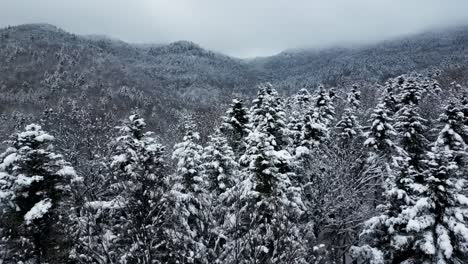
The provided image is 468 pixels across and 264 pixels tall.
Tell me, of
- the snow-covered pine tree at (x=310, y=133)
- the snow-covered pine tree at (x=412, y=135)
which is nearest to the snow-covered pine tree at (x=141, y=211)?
the snow-covered pine tree at (x=310, y=133)

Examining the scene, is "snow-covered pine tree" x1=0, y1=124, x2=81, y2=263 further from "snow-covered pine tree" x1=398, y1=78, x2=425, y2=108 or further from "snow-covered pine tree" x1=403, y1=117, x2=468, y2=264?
"snow-covered pine tree" x1=398, y1=78, x2=425, y2=108

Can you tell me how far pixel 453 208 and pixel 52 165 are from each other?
17.7 m

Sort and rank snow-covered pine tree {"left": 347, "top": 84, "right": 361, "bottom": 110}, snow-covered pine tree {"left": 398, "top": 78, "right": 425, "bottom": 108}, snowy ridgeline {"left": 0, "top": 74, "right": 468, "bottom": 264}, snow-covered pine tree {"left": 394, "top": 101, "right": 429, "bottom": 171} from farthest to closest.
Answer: snow-covered pine tree {"left": 347, "top": 84, "right": 361, "bottom": 110} → snow-covered pine tree {"left": 398, "top": 78, "right": 425, "bottom": 108} → snow-covered pine tree {"left": 394, "top": 101, "right": 429, "bottom": 171} → snowy ridgeline {"left": 0, "top": 74, "right": 468, "bottom": 264}

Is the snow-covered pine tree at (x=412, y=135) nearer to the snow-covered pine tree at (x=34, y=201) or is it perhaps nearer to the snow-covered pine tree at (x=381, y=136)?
the snow-covered pine tree at (x=381, y=136)

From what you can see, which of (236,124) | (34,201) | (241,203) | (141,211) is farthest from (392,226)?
(34,201)

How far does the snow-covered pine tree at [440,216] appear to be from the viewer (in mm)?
13641

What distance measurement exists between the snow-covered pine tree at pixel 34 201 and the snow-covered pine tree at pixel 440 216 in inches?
584

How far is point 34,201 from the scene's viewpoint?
47.1 feet

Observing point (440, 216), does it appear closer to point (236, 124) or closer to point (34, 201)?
point (236, 124)

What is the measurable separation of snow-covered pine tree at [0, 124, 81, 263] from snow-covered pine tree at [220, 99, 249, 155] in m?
12.1

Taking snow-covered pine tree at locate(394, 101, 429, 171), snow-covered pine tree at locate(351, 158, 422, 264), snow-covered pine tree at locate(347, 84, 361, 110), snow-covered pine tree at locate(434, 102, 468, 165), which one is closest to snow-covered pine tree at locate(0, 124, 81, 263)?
snow-covered pine tree at locate(351, 158, 422, 264)

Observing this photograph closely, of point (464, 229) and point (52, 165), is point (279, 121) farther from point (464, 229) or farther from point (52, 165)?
point (52, 165)

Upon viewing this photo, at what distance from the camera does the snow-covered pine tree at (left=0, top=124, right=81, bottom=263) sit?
45.0 feet

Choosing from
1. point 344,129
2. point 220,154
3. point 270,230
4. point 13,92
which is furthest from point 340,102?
point 13,92
